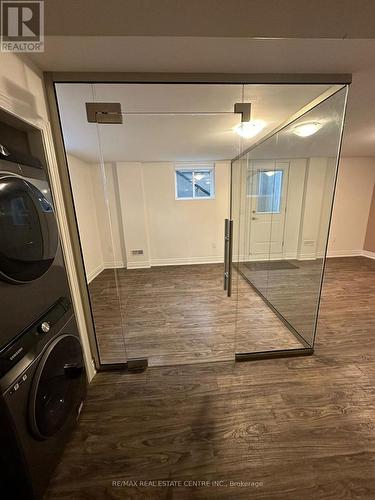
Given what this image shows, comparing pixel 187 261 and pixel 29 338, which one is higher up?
pixel 29 338

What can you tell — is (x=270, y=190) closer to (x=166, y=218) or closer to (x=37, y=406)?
(x=166, y=218)

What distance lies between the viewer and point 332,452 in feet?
3.66

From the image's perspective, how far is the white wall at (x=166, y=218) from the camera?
3.87 m

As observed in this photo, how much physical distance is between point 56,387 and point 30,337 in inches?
15.0

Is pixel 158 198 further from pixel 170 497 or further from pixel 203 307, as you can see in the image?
pixel 170 497

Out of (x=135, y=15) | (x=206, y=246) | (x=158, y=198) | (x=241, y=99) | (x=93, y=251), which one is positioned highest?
(x=241, y=99)

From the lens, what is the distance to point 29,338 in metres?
0.87

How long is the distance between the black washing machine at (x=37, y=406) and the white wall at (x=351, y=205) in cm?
534

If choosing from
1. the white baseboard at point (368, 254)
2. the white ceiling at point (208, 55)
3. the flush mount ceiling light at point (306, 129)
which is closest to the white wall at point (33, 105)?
the white ceiling at point (208, 55)

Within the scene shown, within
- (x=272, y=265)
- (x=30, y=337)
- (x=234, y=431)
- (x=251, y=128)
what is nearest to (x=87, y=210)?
(x=30, y=337)

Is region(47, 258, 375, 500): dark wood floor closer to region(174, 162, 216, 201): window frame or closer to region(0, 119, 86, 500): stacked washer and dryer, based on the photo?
region(0, 119, 86, 500): stacked washer and dryer

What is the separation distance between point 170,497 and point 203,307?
1.79 meters

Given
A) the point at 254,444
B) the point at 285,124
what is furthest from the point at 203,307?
the point at 285,124

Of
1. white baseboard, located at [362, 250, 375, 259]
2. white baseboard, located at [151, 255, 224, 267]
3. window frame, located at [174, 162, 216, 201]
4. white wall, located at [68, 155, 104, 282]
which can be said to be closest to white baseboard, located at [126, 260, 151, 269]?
white baseboard, located at [151, 255, 224, 267]
